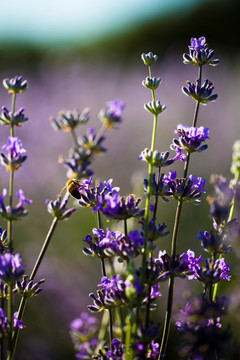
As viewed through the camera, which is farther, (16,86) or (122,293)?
(16,86)

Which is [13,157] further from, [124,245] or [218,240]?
[218,240]

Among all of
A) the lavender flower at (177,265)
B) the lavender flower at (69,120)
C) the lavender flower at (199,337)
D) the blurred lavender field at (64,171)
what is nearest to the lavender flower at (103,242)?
the lavender flower at (177,265)

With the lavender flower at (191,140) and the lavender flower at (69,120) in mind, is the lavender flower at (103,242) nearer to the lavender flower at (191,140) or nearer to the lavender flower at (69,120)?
the lavender flower at (191,140)

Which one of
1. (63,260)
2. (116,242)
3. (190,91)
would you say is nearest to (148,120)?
(63,260)

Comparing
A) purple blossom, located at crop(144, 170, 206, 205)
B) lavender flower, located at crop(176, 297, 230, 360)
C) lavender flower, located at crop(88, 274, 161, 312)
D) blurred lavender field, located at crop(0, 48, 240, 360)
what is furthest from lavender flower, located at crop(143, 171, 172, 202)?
blurred lavender field, located at crop(0, 48, 240, 360)

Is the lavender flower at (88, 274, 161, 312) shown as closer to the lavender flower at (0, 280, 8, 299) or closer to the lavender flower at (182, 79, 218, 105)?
the lavender flower at (0, 280, 8, 299)

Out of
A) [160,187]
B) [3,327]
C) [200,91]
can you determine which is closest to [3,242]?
[3,327]
